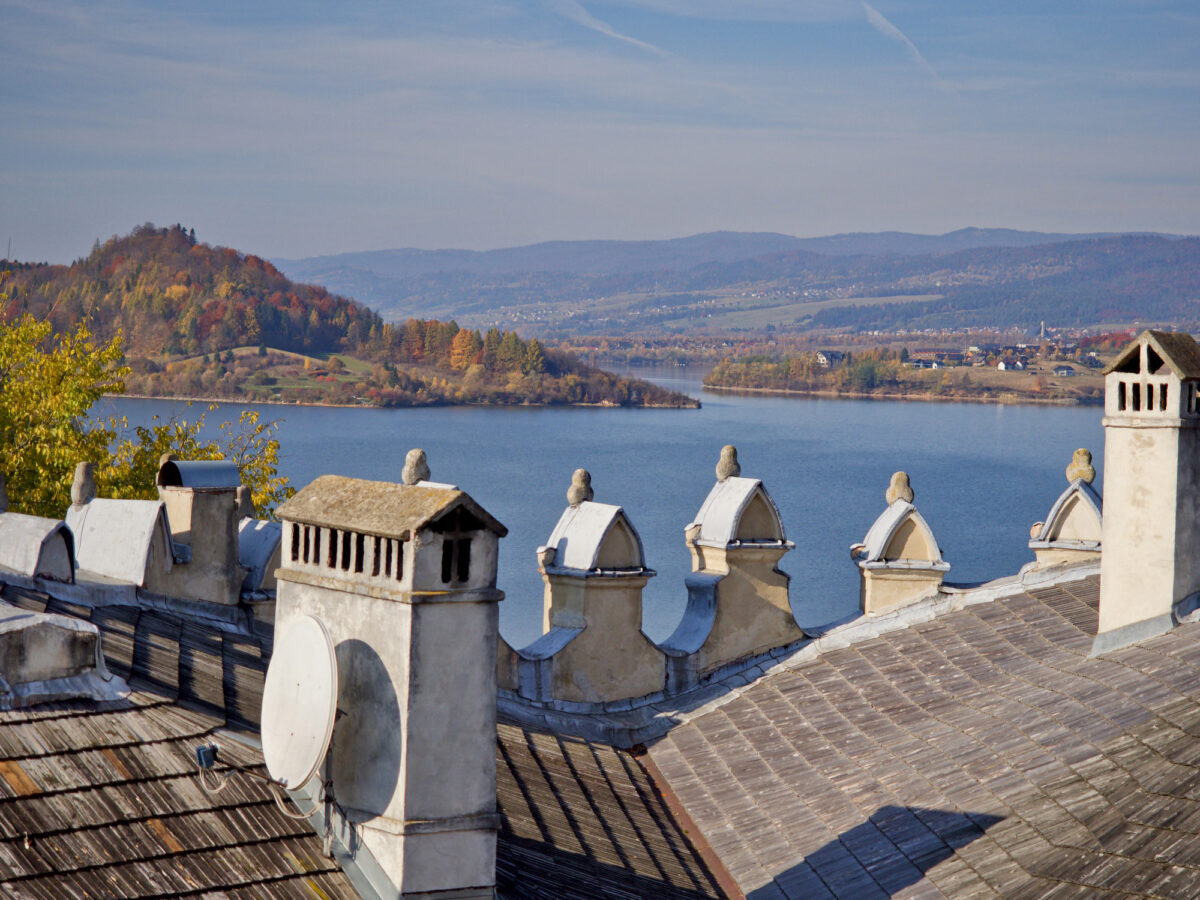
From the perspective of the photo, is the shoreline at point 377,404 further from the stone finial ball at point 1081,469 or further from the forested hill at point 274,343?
the stone finial ball at point 1081,469

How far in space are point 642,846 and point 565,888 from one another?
5.59ft

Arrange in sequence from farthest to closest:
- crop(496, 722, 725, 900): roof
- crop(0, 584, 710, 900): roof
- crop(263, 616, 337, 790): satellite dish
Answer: crop(496, 722, 725, 900): roof < crop(263, 616, 337, 790): satellite dish < crop(0, 584, 710, 900): roof

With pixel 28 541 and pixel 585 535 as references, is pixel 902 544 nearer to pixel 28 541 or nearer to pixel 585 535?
pixel 585 535

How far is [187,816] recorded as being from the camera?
767 cm

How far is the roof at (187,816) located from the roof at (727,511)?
3.25 meters

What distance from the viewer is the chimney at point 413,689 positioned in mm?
7383

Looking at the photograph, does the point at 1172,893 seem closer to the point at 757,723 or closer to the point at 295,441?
the point at 757,723

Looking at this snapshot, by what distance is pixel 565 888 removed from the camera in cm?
913

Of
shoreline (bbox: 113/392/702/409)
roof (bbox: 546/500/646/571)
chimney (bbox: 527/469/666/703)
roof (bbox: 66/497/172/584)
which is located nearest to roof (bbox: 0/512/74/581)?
roof (bbox: 66/497/172/584)

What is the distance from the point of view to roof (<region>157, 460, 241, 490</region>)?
44.8 ft

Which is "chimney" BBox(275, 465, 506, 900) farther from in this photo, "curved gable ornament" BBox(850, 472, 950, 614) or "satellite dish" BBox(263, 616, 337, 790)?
"curved gable ornament" BBox(850, 472, 950, 614)

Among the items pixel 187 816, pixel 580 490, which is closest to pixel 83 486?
pixel 580 490

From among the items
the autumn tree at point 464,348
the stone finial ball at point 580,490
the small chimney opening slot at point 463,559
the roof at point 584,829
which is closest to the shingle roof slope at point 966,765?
the roof at point 584,829

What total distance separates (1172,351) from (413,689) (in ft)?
22.9
